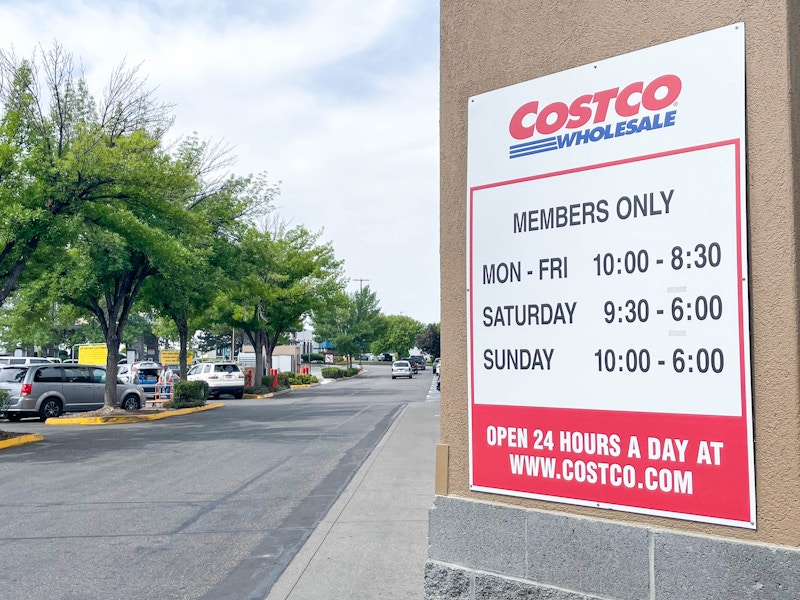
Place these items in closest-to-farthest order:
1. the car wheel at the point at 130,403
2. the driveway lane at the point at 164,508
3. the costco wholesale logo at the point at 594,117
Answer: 1. the costco wholesale logo at the point at 594,117
2. the driveway lane at the point at 164,508
3. the car wheel at the point at 130,403

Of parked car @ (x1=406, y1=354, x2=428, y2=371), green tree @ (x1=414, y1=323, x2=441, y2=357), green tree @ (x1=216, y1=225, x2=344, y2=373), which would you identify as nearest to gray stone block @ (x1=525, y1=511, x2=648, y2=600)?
green tree @ (x1=216, y1=225, x2=344, y2=373)

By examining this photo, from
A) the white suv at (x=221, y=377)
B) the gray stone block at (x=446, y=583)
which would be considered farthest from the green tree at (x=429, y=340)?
the gray stone block at (x=446, y=583)

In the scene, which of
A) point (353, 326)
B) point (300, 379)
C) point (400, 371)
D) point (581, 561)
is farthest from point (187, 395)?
point (353, 326)

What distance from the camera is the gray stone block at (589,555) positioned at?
11.3 ft

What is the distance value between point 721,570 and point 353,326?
281ft

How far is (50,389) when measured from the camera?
73.9 feet

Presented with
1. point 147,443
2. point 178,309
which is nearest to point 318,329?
point 178,309

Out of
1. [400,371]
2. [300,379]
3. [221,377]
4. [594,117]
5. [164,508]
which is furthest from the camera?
[400,371]

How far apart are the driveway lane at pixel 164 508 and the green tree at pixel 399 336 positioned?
101 metres

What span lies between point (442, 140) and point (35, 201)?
45.8 feet

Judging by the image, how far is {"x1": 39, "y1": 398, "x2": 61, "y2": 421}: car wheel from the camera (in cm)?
2231

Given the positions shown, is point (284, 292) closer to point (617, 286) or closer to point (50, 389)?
point (50, 389)

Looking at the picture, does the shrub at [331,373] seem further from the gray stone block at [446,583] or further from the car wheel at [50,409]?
the gray stone block at [446,583]

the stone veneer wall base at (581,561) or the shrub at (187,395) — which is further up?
the stone veneer wall base at (581,561)
